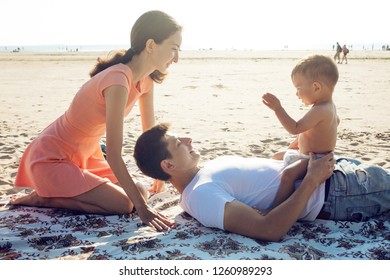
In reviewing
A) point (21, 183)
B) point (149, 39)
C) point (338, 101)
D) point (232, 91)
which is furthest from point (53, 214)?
point (232, 91)

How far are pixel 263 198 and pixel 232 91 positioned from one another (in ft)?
35.1

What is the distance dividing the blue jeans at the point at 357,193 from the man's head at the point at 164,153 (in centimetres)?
108

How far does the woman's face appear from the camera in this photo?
366 cm

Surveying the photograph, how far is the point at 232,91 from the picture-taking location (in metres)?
13.7

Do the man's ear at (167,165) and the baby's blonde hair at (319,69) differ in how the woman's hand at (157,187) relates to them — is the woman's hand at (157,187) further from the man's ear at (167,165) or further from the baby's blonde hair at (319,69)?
the baby's blonde hair at (319,69)

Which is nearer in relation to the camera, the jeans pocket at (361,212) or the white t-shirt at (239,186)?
the white t-shirt at (239,186)

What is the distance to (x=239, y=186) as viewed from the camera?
124 inches

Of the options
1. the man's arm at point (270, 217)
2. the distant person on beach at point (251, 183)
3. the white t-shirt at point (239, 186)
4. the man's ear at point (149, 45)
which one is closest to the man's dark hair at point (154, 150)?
the distant person on beach at point (251, 183)

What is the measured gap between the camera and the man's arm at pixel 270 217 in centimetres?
288

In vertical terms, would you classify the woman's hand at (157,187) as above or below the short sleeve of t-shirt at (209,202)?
below

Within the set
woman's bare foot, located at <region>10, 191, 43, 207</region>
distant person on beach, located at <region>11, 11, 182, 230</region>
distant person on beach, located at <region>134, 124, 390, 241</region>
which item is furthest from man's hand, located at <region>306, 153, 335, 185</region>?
woman's bare foot, located at <region>10, 191, 43, 207</region>

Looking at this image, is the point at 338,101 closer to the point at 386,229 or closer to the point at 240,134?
the point at 240,134

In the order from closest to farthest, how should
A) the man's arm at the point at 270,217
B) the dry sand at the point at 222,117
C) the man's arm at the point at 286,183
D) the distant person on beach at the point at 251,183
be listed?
the man's arm at the point at 270,217 → the distant person on beach at the point at 251,183 → the man's arm at the point at 286,183 → the dry sand at the point at 222,117

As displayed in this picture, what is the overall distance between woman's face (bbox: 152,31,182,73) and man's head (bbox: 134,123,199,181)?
0.71 metres
